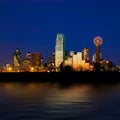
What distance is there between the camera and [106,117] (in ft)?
205

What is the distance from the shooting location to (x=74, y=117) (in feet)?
206

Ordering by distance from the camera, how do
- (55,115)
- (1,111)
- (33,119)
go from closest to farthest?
1. (33,119)
2. (55,115)
3. (1,111)

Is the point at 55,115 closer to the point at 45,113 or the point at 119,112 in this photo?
the point at 45,113

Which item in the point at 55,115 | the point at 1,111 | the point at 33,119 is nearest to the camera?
the point at 33,119

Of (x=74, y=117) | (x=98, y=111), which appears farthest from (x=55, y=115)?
(x=98, y=111)

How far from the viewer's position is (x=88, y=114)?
218ft

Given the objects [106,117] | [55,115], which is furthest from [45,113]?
[106,117]

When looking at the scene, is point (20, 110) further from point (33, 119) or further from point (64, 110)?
point (33, 119)

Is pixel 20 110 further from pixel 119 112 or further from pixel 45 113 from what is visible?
pixel 119 112

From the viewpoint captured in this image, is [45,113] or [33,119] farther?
[45,113]

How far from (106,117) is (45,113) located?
8.40 meters

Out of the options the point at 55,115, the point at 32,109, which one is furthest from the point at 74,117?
the point at 32,109

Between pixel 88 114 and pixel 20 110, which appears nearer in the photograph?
pixel 88 114

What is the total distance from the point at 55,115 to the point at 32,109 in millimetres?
8973
